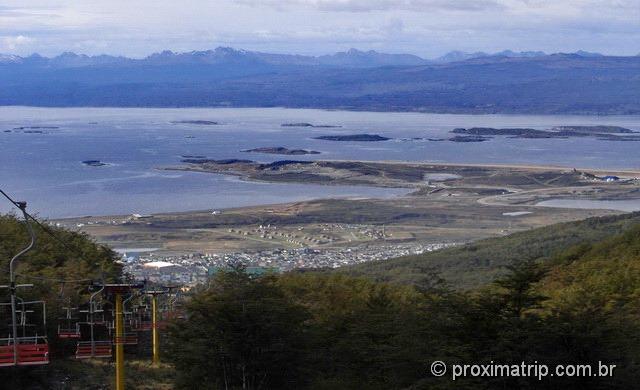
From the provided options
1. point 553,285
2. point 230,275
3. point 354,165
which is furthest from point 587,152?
point 230,275

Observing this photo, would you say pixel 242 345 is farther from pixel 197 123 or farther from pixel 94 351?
pixel 197 123

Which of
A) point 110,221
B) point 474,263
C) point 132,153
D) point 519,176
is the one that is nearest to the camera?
point 474,263

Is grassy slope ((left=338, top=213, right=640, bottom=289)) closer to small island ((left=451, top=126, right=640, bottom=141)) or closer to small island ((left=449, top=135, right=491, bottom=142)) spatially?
small island ((left=449, top=135, right=491, bottom=142))

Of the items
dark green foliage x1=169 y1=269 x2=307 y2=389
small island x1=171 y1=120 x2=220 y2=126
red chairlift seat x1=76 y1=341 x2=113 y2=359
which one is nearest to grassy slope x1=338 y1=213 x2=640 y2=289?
dark green foliage x1=169 y1=269 x2=307 y2=389

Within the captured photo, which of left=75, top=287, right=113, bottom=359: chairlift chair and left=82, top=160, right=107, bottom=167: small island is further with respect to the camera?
left=82, top=160, right=107, bottom=167: small island

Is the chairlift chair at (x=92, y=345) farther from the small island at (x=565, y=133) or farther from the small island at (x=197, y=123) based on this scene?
the small island at (x=197, y=123)

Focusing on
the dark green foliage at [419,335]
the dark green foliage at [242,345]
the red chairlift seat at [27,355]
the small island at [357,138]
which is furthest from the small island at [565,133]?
the red chairlift seat at [27,355]

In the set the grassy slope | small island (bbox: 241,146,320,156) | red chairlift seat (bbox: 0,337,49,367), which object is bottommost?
the grassy slope

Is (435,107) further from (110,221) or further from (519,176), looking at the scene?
(110,221)
